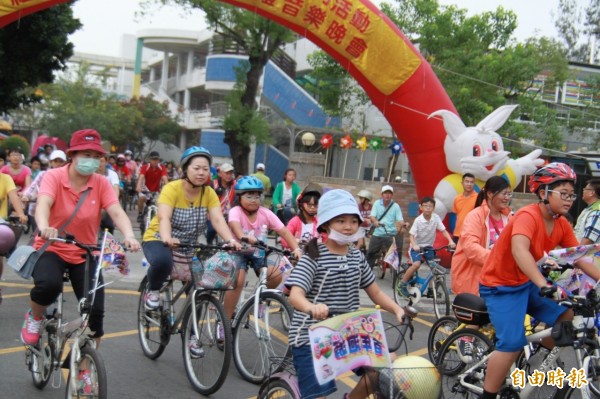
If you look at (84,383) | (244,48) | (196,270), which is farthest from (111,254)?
(244,48)

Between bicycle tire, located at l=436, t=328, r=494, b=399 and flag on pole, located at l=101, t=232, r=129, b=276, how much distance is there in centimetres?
240

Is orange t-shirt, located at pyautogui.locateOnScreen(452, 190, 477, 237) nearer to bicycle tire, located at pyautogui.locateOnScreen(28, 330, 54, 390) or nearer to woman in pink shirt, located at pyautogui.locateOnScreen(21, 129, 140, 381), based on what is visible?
woman in pink shirt, located at pyautogui.locateOnScreen(21, 129, 140, 381)

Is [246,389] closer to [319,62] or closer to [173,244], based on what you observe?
[173,244]

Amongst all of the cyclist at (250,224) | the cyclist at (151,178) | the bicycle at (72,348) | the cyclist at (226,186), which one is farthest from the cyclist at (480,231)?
the cyclist at (151,178)

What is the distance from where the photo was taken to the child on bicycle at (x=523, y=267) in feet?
15.6

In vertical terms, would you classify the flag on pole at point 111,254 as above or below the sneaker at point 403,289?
above

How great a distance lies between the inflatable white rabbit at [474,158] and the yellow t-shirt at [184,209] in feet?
23.1

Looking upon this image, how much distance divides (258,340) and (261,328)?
6.0 inches

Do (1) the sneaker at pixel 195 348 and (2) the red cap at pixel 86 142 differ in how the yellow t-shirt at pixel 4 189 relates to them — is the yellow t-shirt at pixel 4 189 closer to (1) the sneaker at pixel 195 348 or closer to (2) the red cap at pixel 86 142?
(2) the red cap at pixel 86 142

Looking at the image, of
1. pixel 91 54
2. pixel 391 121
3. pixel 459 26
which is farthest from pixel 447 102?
pixel 91 54

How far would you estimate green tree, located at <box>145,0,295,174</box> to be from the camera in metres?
20.2

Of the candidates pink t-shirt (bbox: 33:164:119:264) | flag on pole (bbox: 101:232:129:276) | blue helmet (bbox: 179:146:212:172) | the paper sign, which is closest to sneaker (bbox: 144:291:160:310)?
pink t-shirt (bbox: 33:164:119:264)

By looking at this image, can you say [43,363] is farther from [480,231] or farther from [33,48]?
[33,48]

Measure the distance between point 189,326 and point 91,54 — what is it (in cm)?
7743
